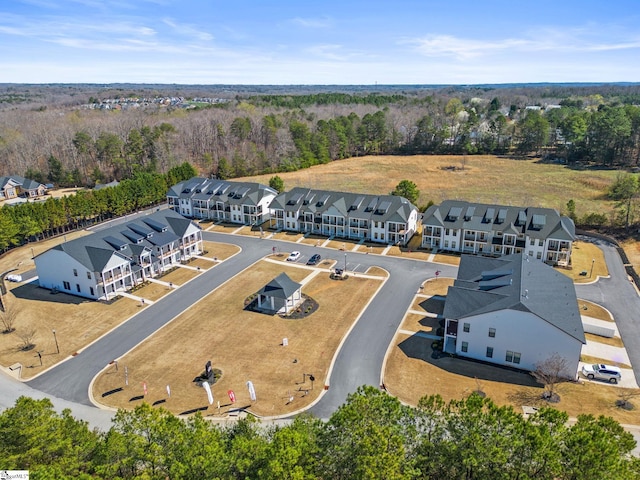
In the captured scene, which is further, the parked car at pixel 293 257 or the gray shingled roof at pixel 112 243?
the parked car at pixel 293 257

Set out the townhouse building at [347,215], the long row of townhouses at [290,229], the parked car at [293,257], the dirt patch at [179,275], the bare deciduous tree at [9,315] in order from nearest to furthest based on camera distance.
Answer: the bare deciduous tree at [9,315], the long row of townhouses at [290,229], the dirt patch at [179,275], the parked car at [293,257], the townhouse building at [347,215]

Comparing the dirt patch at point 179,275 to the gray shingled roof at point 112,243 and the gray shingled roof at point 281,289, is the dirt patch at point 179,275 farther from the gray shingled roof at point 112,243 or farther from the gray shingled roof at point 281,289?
the gray shingled roof at point 281,289

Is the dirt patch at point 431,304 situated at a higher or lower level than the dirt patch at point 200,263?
higher

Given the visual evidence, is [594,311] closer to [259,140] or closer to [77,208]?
[77,208]

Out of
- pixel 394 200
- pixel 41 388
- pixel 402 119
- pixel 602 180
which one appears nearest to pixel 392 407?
pixel 41 388

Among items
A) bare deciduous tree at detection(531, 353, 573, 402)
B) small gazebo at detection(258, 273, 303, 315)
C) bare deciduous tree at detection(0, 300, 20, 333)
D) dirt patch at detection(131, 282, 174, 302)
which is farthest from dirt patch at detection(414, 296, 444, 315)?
bare deciduous tree at detection(0, 300, 20, 333)

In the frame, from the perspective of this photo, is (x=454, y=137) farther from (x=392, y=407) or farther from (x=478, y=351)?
(x=392, y=407)

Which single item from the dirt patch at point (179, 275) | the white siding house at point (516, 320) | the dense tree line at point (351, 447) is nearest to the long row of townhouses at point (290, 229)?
the dirt patch at point (179, 275)
